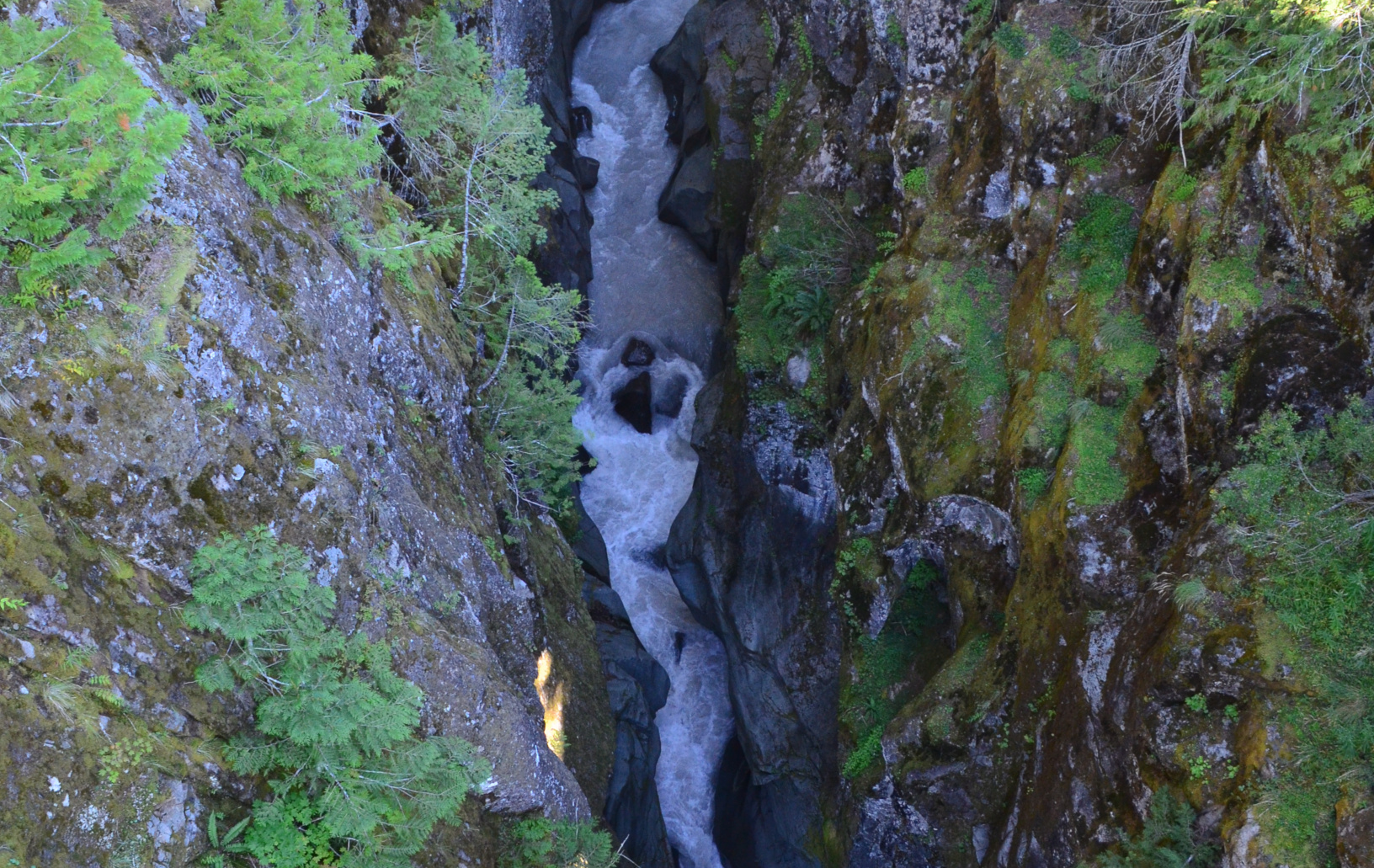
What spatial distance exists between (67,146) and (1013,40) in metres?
12.4

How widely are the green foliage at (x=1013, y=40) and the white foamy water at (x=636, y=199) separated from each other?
10.7 m

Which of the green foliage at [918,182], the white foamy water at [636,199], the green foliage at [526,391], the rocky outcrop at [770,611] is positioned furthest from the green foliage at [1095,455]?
the white foamy water at [636,199]

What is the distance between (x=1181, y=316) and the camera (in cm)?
946

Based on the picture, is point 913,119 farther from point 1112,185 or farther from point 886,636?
point 886,636

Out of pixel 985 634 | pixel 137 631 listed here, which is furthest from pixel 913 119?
pixel 137 631

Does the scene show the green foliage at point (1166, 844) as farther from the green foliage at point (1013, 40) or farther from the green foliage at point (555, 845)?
the green foliage at point (1013, 40)

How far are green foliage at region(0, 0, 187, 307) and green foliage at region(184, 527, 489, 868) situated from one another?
2.62 meters

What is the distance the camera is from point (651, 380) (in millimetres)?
21516

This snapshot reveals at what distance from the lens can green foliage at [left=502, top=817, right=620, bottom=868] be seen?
955 centimetres

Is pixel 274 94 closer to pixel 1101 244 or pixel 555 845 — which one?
pixel 555 845

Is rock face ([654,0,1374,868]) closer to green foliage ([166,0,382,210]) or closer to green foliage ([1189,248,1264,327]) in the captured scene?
green foliage ([1189,248,1264,327])

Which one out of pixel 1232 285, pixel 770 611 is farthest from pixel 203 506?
pixel 770 611

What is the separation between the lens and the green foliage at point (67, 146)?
580cm

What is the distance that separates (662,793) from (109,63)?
656 inches
